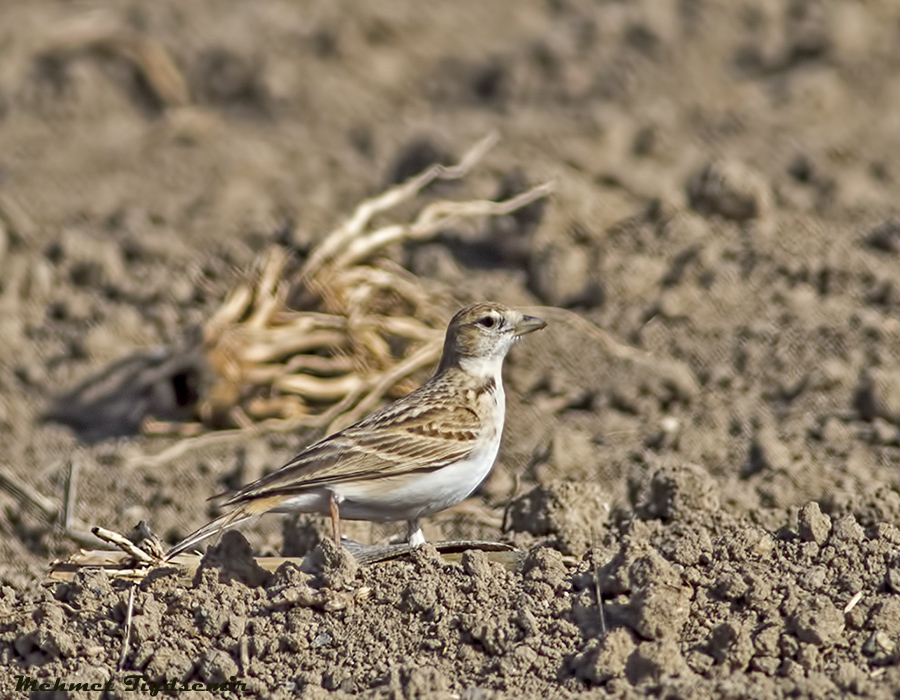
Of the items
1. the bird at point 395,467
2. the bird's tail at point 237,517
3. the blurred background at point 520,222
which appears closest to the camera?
the bird's tail at point 237,517

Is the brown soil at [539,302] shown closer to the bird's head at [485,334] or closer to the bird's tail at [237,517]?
Result: the bird's tail at [237,517]

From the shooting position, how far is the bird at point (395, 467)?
636 cm

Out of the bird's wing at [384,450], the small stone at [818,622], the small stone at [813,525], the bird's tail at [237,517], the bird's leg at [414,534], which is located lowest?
the bird's leg at [414,534]

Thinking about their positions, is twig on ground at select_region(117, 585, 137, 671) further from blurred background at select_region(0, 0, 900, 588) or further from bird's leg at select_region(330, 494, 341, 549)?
blurred background at select_region(0, 0, 900, 588)

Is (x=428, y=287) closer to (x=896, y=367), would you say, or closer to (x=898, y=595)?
(x=896, y=367)

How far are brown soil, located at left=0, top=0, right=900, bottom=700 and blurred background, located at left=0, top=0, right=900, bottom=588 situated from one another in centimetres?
3

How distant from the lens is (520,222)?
11.2m

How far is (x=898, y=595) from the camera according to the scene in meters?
5.52

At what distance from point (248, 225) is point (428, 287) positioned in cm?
210

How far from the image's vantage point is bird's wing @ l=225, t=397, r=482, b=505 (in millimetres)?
6395

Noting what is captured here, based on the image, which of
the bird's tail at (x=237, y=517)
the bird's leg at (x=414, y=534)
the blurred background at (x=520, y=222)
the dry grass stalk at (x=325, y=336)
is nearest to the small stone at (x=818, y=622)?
the blurred background at (x=520, y=222)

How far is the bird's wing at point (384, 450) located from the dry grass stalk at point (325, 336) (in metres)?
2.48

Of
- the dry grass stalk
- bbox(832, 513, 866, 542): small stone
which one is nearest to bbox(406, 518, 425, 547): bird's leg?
bbox(832, 513, 866, 542): small stone

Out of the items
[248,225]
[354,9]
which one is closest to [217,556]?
[248,225]
